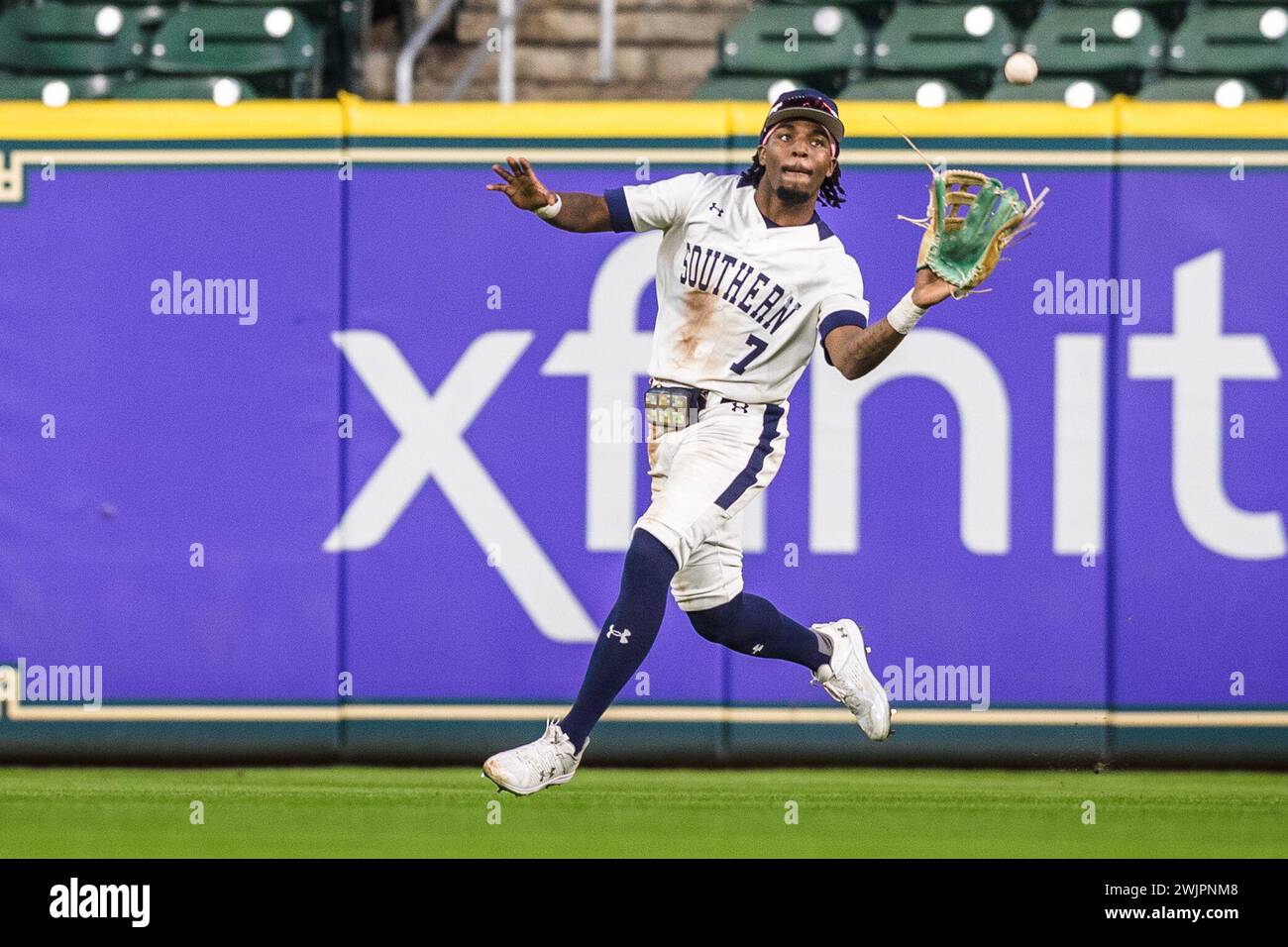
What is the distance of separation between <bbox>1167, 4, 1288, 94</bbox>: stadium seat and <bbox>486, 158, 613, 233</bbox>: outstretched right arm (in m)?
3.88

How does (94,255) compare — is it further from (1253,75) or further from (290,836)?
(1253,75)

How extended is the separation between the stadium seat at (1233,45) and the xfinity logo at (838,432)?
193cm

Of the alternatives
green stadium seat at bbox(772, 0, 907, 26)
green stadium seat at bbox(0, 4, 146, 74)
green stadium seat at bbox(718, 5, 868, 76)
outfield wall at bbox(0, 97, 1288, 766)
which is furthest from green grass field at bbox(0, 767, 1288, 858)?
green stadium seat at bbox(772, 0, 907, 26)

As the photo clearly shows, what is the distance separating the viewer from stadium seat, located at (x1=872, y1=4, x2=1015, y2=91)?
8.82 m

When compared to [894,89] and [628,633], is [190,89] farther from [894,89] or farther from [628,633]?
[628,633]

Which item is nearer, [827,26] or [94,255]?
[94,255]

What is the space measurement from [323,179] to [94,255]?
2.80 ft

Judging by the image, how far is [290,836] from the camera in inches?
245

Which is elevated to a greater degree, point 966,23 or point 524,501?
point 966,23

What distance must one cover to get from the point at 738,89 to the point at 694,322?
9.28 feet

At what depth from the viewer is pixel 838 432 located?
7238 millimetres

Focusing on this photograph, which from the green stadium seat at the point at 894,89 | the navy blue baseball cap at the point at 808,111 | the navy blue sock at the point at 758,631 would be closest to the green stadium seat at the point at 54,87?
the green stadium seat at the point at 894,89

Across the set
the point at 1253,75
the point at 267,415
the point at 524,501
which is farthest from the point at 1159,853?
the point at 1253,75

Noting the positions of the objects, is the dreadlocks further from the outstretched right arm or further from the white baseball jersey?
the outstretched right arm
